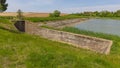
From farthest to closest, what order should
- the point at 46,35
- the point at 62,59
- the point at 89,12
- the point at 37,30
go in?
the point at 89,12 < the point at 37,30 < the point at 46,35 < the point at 62,59

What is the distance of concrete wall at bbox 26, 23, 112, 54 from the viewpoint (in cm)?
2200

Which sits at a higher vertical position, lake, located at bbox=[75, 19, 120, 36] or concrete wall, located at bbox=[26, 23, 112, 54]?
concrete wall, located at bbox=[26, 23, 112, 54]

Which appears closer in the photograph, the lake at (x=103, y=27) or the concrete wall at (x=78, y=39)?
the concrete wall at (x=78, y=39)

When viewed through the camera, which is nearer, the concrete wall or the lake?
the concrete wall

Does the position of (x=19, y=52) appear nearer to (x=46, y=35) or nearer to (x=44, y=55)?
(x=44, y=55)

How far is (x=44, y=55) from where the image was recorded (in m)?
11.5

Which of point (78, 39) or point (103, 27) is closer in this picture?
point (78, 39)

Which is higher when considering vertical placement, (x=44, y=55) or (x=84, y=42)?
(x=44, y=55)

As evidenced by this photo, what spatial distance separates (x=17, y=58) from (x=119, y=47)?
11.6 metres

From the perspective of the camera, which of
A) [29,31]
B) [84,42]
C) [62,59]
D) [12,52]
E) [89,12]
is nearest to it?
[62,59]

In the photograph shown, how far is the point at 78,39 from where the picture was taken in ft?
88.2

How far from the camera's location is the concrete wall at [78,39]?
866 inches

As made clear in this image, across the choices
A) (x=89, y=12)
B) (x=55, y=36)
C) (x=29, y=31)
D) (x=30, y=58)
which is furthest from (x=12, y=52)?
(x=89, y=12)

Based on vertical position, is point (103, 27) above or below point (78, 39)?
below
